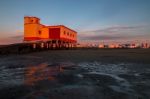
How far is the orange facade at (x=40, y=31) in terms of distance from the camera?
46125mm

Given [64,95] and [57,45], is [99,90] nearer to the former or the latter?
[64,95]

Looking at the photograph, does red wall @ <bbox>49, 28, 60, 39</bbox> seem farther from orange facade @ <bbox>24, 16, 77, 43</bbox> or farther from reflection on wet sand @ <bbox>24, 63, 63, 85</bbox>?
reflection on wet sand @ <bbox>24, 63, 63, 85</bbox>

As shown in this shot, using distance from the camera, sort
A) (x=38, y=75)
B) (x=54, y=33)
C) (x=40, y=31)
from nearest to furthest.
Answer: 1. (x=38, y=75)
2. (x=40, y=31)
3. (x=54, y=33)

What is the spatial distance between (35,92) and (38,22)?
46.1 metres

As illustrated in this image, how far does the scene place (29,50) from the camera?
37.0 meters

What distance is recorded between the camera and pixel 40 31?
49.0 metres

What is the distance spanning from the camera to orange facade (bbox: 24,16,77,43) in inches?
1816

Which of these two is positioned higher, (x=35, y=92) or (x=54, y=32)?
(x=54, y=32)

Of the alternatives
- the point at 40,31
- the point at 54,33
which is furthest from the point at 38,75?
the point at 54,33

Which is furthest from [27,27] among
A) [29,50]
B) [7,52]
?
[7,52]

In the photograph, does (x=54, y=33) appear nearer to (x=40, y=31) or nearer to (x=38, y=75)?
(x=40, y=31)

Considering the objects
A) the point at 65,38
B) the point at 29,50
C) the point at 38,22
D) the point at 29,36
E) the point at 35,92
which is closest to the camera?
the point at 35,92

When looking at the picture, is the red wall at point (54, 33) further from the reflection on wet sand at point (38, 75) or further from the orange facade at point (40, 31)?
the reflection on wet sand at point (38, 75)

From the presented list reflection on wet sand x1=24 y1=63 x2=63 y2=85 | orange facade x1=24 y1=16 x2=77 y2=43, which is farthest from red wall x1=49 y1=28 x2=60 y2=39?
reflection on wet sand x1=24 y1=63 x2=63 y2=85
